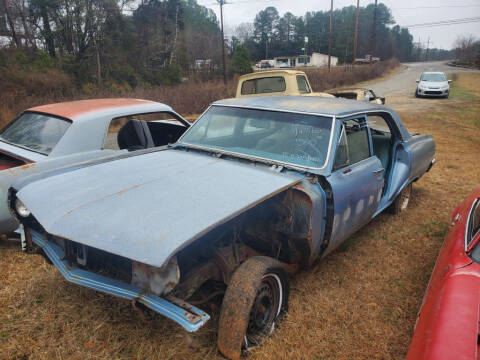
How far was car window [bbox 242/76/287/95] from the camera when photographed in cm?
820

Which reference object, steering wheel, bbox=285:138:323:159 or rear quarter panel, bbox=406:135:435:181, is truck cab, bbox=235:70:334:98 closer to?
rear quarter panel, bbox=406:135:435:181

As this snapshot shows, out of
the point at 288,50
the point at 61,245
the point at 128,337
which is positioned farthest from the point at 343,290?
the point at 288,50

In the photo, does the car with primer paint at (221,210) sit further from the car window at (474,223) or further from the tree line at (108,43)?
the tree line at (108,43)

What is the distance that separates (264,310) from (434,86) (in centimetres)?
1943

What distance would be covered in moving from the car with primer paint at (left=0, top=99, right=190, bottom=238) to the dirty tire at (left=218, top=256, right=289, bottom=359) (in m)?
2.22

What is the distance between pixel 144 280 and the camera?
187cm

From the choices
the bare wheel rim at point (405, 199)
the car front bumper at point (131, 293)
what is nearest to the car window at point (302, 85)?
the bare wheel rim at point (405, 199)

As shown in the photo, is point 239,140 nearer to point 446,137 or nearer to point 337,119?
point 337,119

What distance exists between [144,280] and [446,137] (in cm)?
1031

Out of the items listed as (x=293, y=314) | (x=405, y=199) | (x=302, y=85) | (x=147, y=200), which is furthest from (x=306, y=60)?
(x=147, y=200)

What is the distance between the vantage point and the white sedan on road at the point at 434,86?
17.8 meters

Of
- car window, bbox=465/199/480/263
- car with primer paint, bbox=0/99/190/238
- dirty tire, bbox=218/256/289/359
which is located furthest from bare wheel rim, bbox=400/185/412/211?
car with primer paint, bbox=0/99/190/238

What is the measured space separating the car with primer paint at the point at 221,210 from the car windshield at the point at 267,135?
11mm

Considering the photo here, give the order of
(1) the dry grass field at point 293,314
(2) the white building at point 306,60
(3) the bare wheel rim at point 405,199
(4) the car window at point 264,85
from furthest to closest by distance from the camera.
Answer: (2) the white building at point 306,60 < (4) the car window at point 264,85 < (3) the bare wheel rim at point 405,199 < (1) the dry grass field at point 293,314
